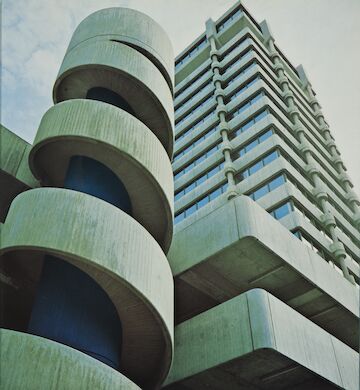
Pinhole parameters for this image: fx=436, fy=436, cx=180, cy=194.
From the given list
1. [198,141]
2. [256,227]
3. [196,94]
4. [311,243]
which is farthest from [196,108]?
[256,227]

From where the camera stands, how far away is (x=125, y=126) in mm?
14391

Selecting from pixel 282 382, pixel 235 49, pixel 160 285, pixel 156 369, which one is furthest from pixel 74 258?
pixel 235 49

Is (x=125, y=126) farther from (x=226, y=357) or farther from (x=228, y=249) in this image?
(x=226, y=357)

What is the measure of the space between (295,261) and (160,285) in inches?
239

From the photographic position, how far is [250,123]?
112 feet

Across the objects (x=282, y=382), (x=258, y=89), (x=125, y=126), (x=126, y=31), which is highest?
(x=258, y=89)

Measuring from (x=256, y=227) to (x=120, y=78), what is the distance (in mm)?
7880

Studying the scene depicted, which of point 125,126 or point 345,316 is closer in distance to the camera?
point 125,126

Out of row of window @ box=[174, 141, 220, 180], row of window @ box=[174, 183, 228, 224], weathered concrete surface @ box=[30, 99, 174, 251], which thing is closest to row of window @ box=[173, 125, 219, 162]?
row of window @ box=[174, 141, 220, 180]

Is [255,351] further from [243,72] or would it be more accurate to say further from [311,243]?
[243,72]

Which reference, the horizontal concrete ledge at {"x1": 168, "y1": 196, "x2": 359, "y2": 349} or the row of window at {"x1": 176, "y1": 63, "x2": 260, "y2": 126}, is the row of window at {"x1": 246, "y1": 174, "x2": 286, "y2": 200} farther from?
the horizontal concrete ledge at {"x1": 168, "y1": 196, "x2": 359, "y2": 349}

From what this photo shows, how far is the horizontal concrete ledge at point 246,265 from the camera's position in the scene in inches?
581

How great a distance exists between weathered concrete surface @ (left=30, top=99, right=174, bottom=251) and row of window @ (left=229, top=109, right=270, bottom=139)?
2008 cm

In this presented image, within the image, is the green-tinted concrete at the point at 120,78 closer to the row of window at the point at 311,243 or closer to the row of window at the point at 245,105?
the row of window at the point at 311,243
